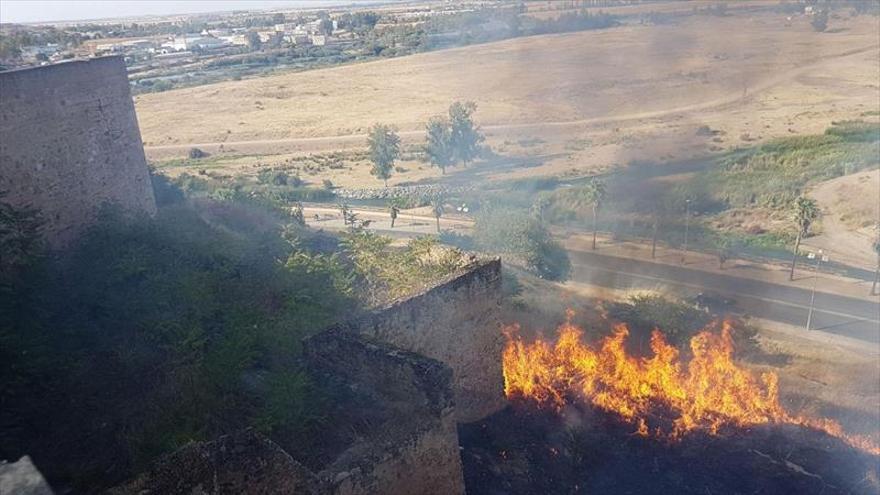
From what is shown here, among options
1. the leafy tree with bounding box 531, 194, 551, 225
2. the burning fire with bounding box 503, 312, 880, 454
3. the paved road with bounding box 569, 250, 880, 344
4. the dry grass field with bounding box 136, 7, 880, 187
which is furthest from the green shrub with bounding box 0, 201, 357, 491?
the dry grass field with bounding box 136, 7, 880, 187

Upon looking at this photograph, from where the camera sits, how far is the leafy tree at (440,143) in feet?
138

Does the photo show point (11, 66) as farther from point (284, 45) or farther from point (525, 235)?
point (284, 45)

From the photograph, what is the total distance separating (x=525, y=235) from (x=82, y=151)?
14655 millimetres

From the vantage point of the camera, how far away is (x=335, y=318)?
1136cm

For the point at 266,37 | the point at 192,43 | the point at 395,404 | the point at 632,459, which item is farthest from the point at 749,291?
the point at 266,37

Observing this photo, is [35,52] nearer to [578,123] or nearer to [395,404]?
[395,404]

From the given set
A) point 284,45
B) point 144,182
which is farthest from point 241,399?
point 284,45

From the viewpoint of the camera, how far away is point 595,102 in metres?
51.8

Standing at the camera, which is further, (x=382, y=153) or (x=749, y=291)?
(x=382, y=153)

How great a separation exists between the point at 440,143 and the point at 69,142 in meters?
30.4

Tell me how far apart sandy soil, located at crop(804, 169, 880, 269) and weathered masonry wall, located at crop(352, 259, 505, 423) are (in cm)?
2143

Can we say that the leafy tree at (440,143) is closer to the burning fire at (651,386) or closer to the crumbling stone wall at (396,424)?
the burning fire at (651,386)

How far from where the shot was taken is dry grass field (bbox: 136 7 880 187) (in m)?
45.3

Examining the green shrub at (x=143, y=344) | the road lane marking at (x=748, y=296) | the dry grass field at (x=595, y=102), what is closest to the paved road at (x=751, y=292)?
the road lane marking at (x=748, y=296)
